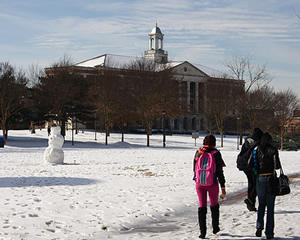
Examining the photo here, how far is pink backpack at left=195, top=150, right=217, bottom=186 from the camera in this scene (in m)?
6.86

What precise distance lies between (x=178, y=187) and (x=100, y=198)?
3.12 metres

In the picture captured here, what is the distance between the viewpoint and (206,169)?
6867 millimetres

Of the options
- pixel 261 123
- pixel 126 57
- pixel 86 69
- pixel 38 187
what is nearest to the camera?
pixel 38 187

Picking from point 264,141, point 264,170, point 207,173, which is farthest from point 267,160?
point 207,173

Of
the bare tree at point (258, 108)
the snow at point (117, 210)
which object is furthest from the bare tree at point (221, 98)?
the snow at point (117, 210)

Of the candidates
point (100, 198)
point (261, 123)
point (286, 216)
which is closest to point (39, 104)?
point (261, 123)

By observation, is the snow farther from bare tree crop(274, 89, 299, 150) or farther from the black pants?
bare tree crop(274, 89, 299, 150)

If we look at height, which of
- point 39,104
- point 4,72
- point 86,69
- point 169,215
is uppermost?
point 86,69

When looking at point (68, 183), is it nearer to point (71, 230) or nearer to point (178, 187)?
point (178, 187)

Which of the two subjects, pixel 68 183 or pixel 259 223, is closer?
pixel 259 223

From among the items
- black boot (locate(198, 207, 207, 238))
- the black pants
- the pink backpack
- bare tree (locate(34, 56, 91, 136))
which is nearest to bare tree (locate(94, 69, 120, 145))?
bare tree (locate(34, 56, 91, 136))

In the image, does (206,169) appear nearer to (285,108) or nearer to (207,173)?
(207,173)

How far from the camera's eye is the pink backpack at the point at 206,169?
6.86 m

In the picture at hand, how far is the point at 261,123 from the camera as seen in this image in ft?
191
